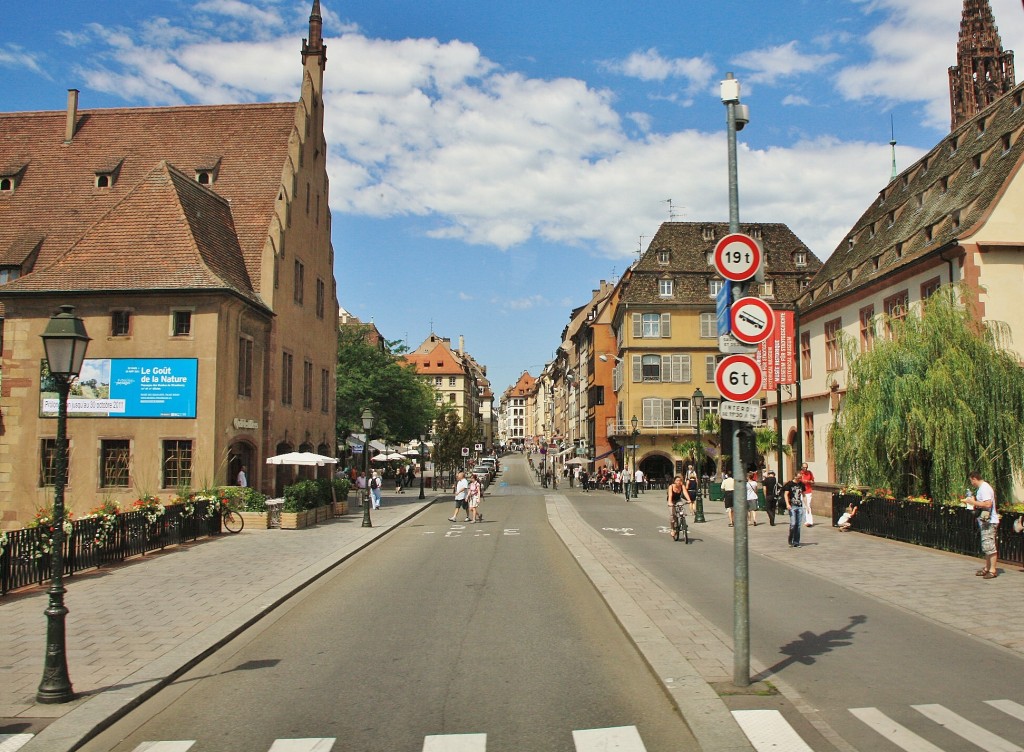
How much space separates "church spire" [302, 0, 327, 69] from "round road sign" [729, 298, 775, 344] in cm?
3646

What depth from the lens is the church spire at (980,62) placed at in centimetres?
5662

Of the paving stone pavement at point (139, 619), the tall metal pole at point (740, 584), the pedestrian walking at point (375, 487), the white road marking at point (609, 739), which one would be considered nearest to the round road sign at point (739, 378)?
the tall metal pole at point (740, 584)

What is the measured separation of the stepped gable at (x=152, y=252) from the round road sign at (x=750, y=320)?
941 inches

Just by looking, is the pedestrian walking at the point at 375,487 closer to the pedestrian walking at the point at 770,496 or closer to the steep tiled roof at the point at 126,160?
the steep tiled roof at the point at 126,160

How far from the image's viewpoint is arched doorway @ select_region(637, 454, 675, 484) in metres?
61.3

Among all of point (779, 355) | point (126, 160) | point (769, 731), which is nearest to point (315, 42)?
point (126, 160)

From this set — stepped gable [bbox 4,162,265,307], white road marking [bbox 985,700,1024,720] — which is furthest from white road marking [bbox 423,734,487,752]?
stepped gable [bbox 4,162,265,307]

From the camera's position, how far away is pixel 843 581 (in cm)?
1479

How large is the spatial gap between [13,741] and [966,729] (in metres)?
7.15

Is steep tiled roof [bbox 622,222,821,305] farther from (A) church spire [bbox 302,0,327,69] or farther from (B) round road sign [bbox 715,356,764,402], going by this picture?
(B) round road sign [bbox 715,356,764,402]

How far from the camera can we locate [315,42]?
40.0 metres

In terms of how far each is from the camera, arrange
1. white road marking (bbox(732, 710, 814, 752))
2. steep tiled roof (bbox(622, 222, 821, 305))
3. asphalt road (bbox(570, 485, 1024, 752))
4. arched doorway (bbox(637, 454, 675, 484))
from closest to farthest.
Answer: white road marking (bbox(732, 710, 814, 752)) < asphalt road (bbox(570, 485, 1024, 752)) < steep tiled roof (bbox(622, 222, 821, 305)) < arched doorway (bbox(637, 454, 675, 484))

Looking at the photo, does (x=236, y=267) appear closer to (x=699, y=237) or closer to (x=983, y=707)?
(x=983, y=707)

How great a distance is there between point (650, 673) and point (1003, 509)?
39.6 ft
